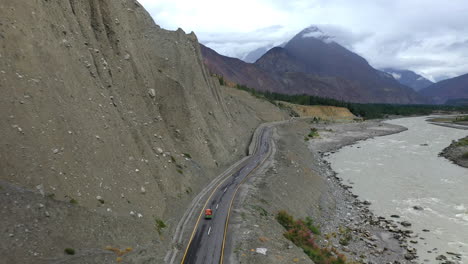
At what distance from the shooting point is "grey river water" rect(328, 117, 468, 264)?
34.0 metres

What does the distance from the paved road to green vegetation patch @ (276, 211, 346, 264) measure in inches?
257

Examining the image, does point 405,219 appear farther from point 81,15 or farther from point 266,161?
→ point 81,15

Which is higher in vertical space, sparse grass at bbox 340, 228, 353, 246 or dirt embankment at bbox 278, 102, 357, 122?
dirt embankment at bbox 278, 102, 357, 122

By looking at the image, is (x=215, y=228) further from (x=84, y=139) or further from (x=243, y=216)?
(x=84, y=139)

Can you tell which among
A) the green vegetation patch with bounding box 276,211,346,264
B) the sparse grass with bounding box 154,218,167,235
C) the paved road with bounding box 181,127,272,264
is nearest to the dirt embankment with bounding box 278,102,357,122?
the paved road with bounding box 181,127,272,264

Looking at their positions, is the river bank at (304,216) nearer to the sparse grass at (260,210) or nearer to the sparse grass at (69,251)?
the sparse grass at (260,210)

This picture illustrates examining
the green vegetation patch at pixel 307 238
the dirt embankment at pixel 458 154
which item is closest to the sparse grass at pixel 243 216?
the green vegetation patch at pixel 307 238

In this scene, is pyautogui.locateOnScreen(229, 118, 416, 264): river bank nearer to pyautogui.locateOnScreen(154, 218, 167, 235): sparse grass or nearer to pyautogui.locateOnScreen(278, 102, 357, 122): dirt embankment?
pyautogui.locateOnScreen(154, 218, 167, 235): sparse grass

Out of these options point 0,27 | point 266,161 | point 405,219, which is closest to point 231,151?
point 266,161

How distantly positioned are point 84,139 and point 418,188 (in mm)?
51247

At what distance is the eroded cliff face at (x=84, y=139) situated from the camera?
63.0 ft

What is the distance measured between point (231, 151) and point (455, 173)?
45003 millimetres

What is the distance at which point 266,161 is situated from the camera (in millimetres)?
56312

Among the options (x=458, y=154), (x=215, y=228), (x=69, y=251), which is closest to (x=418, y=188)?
(x=458, y=154)
